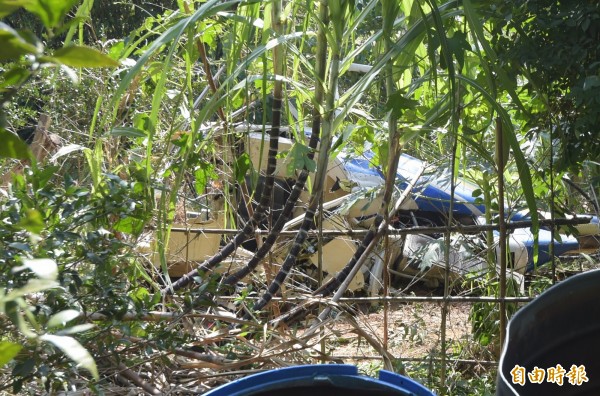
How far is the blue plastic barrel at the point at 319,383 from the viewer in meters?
1.26

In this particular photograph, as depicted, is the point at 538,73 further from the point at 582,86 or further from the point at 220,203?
the point at 220,203

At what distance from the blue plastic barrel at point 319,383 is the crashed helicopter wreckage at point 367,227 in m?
0.79

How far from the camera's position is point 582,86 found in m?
1.92

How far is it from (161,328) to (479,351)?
1407mm

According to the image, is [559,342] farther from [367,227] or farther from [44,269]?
[367,227]

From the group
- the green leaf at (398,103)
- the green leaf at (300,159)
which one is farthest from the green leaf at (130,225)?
the green leaf at (398,103)

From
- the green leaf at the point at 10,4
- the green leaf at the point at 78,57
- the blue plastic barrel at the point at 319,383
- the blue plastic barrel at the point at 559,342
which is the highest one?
the green leaf at the point at 10,4

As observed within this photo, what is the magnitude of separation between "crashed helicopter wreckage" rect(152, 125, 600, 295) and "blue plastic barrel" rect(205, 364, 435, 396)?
2.59ft

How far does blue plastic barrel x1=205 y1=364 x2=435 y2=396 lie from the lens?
49.4 inches

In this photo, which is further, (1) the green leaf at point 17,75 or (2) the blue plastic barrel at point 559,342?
(2) the blue plastic barrel at point 559,342

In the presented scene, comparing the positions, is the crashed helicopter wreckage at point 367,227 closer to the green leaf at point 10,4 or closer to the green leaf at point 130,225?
the green leaf at point 130,225

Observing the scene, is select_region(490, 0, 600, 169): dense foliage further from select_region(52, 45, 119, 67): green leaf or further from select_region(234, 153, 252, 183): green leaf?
select_region(52, 45, 119, 67): green leaf

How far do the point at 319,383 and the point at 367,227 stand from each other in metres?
2.94

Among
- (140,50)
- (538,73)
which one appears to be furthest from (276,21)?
(538,73)
